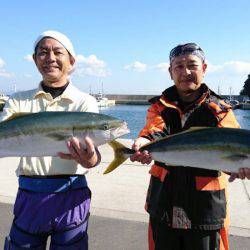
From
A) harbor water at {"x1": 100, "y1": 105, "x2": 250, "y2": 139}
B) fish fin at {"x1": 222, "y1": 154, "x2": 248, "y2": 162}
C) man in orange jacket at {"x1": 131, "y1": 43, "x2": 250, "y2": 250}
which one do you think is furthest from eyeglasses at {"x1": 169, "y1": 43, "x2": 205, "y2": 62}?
harbor water at {"x1": 100, "y1": 105, "x2": 250, "y2": 139}

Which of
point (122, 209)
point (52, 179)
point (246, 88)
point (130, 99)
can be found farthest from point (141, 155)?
point (130, 99)

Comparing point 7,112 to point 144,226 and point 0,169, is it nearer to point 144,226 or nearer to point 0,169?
point 144,226

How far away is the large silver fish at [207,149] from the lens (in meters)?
3.15

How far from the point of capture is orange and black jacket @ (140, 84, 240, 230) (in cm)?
356

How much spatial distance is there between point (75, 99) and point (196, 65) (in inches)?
45.5

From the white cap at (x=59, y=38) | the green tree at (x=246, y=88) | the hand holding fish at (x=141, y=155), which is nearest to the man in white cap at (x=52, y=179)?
the white cap at (x=59, y=38)

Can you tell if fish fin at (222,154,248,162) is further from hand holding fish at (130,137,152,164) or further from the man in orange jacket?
hand holding fish at (130,137,152,164)

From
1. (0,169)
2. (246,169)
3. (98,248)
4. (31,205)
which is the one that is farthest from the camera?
(0,169)

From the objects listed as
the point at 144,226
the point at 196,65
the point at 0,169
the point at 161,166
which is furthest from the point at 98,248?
the point at 0,169

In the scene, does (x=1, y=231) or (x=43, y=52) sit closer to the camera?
(x=43, y=52)

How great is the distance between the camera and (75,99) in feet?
11.8

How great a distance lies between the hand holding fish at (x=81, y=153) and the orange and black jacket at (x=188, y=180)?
2.36 feet

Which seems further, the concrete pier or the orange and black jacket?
the concrete pier

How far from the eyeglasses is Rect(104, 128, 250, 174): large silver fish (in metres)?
0.86
